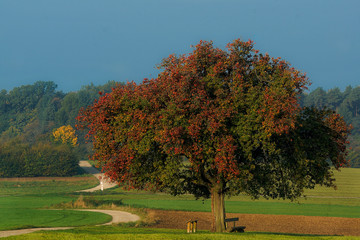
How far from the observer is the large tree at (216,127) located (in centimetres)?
2247

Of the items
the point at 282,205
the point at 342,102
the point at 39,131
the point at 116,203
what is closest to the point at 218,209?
the point at 116,203

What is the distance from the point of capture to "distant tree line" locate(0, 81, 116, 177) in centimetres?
9506

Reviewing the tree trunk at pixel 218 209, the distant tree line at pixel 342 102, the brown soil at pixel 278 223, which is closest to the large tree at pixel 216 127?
the tree trunk at pixel 218 209

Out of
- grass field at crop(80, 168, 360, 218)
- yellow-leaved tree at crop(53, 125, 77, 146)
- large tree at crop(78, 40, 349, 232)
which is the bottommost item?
grass field at crop(80, 168, 360, 218)

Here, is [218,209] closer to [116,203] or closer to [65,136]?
[116,203]

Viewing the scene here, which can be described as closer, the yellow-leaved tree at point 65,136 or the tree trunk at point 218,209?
the tree trunk at point 218,209

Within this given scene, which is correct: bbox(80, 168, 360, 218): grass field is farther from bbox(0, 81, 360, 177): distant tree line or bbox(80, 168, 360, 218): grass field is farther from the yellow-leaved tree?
the yellow-leaved tree

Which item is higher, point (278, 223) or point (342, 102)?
point (342, 102)

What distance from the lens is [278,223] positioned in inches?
1564

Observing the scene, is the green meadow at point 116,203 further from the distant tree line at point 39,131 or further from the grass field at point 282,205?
the distant tree line at point 39,131

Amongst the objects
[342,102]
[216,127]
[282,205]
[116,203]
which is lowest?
[282,205]

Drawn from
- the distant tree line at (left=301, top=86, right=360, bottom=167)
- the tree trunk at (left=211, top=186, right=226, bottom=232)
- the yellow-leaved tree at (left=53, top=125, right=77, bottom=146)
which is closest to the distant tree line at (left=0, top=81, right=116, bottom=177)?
the yellow-leaved tree at (left=53, top=125, right=77, bottom=146)

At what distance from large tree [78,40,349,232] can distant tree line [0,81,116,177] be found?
239ft

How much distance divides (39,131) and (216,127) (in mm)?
140128
